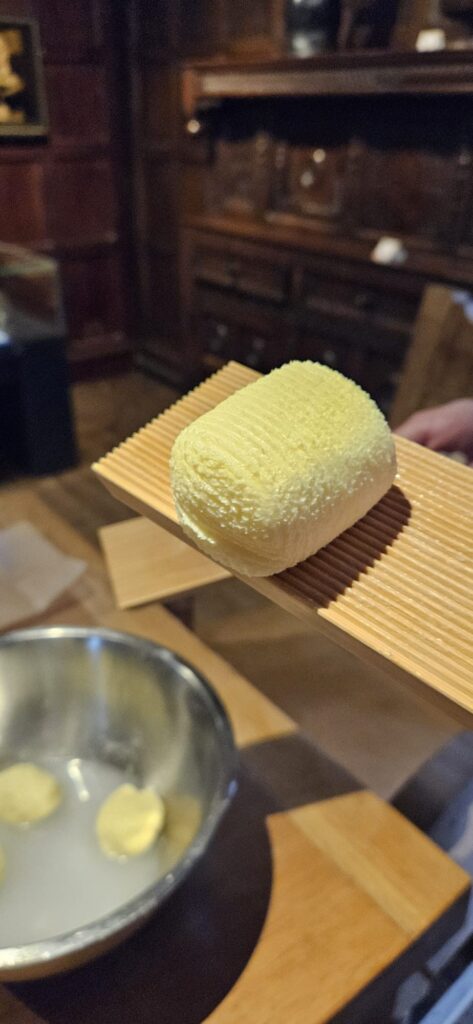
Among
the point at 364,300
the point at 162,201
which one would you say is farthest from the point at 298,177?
the point at 162,201

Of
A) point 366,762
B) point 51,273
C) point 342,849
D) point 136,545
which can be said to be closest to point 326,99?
point 51,273

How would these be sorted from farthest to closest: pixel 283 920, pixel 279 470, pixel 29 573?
pixel 29 573 → pixel 283 920 → pixel 279 470

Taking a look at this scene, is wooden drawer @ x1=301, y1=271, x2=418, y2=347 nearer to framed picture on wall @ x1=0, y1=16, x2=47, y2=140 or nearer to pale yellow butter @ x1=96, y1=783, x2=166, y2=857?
framed picture on wall @ x1=0, y1=16, x2=47, y2=140

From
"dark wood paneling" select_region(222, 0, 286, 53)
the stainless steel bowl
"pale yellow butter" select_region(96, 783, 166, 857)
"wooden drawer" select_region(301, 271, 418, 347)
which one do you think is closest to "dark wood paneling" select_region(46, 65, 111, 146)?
"dark wood paneling" select_region(222, 0, 286, 53)

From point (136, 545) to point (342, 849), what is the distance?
0.33m

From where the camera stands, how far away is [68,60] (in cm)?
244

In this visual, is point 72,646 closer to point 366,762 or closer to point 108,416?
point 366,762

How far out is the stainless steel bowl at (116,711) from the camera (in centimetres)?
50

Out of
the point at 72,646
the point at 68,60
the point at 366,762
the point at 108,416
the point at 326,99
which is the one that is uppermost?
the point at 68,60

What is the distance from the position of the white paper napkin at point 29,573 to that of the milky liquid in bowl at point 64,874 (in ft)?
0.81

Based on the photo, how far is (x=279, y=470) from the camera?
10.4 inches

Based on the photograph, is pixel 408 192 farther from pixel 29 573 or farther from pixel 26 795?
pixel 26 795

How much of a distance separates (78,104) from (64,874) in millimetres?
2673

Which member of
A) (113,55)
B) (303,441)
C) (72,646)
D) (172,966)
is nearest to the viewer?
(303,441)
